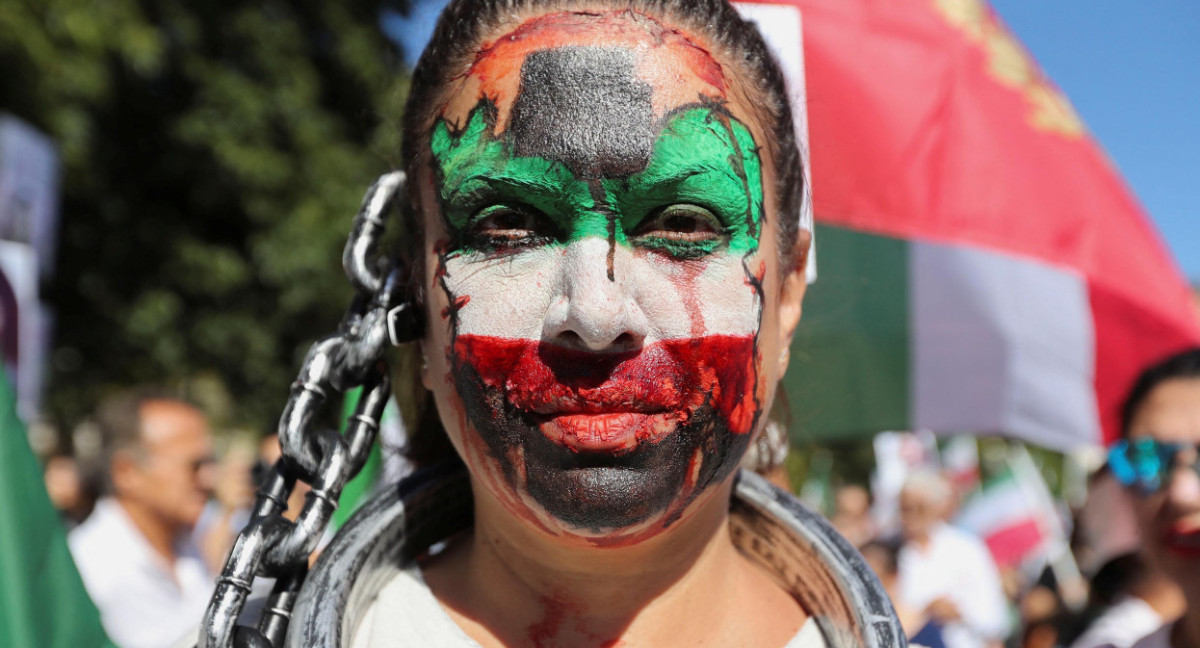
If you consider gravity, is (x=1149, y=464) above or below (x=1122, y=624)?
above

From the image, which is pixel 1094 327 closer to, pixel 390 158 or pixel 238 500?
pixel 390 158

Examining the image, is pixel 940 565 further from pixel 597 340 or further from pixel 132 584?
pixel 597 340

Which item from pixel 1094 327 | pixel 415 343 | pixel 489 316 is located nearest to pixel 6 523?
pixel 415 343

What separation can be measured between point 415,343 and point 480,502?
36cm

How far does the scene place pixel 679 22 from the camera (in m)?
1.67

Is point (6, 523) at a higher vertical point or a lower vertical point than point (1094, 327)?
→ higher

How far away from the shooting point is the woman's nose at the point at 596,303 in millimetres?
1432

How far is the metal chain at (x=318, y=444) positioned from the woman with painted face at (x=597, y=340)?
2.2 inches

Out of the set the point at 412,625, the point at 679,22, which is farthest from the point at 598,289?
the point at 412,625

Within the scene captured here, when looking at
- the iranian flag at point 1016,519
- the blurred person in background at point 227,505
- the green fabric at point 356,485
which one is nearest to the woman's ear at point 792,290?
the green fabric at point 356,485

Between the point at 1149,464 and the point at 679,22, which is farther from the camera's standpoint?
the point at 1149,464

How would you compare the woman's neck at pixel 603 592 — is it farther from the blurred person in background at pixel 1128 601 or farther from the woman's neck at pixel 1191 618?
the blurred person in background at pixel 1128 601

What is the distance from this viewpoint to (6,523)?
174cm

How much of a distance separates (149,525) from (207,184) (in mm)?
5748
